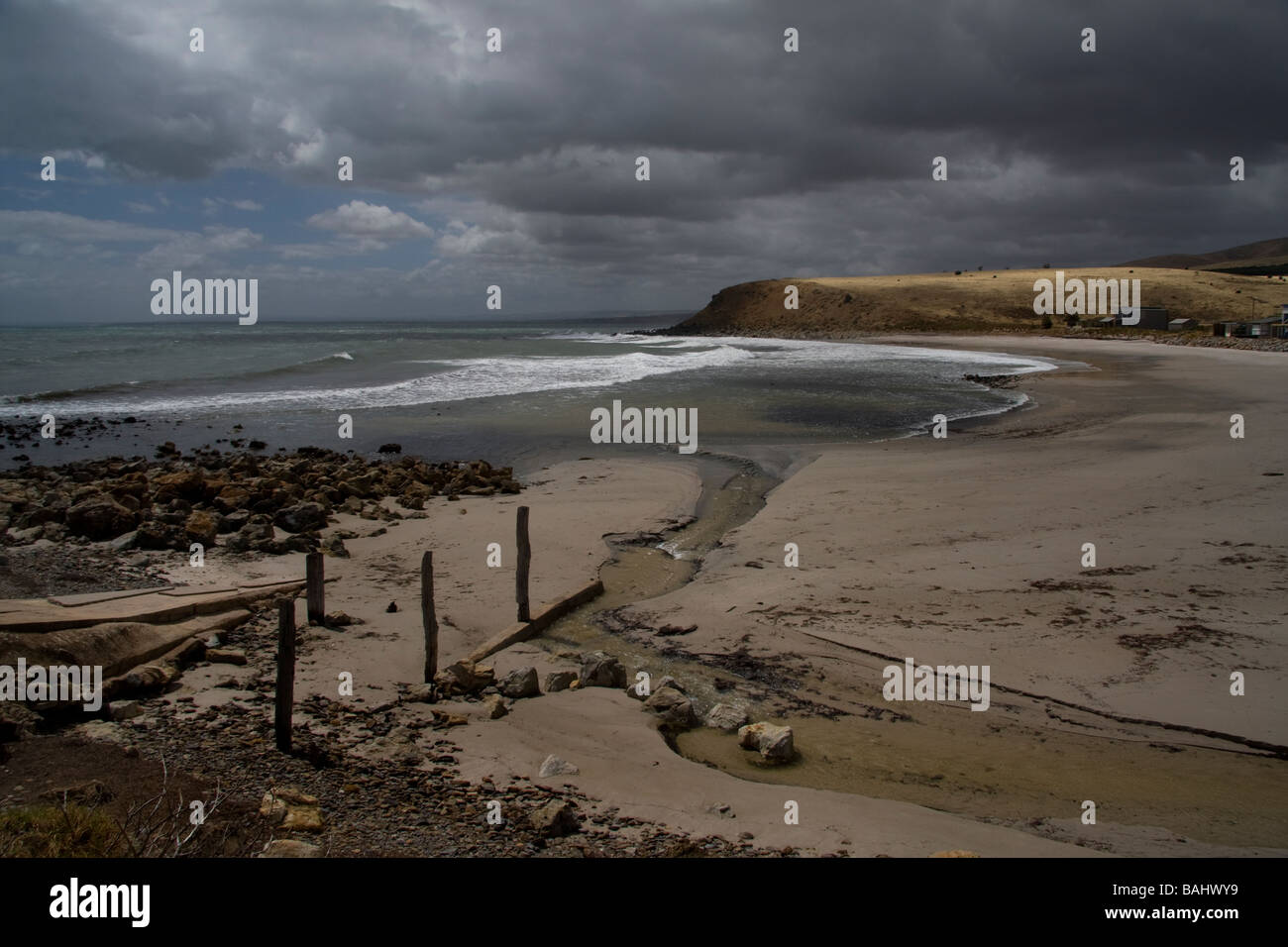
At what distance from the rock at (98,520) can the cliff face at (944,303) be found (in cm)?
7272

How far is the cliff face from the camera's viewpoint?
76.0 metres

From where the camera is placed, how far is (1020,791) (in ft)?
22.6

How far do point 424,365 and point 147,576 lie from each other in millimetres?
42116

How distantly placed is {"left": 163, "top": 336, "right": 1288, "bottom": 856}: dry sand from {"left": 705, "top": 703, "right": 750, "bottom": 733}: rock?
178 mm

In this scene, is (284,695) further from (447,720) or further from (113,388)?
(113,388)

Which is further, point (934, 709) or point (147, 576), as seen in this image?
point (147, 576)

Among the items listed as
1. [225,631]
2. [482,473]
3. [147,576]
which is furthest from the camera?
[482,473]

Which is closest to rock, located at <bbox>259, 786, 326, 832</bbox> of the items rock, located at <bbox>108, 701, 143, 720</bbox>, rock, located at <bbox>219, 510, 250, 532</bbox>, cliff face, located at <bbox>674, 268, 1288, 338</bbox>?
rock, located at <bbox>108, 701, 143, 720</bbox>

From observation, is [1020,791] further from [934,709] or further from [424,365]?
[424,365]

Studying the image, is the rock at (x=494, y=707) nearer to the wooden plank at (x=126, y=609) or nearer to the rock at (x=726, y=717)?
the rock at (x=726, y=717)

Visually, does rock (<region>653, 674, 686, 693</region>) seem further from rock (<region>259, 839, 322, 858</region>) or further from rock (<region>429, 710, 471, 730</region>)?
rock (<region>259, 839, 322, 858</region>)
